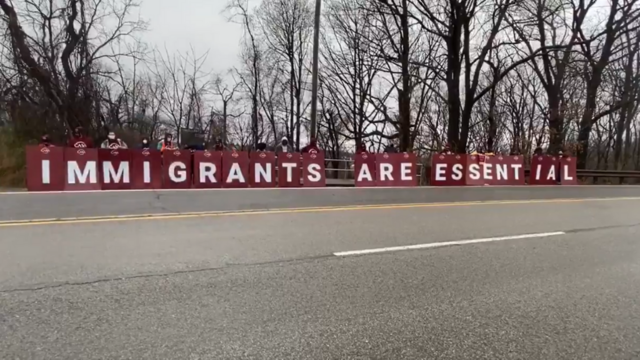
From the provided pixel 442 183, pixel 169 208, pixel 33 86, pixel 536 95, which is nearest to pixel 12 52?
pixel 33 86

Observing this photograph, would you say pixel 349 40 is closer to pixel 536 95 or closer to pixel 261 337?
pixel 536 95

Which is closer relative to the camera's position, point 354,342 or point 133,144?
point 354,342

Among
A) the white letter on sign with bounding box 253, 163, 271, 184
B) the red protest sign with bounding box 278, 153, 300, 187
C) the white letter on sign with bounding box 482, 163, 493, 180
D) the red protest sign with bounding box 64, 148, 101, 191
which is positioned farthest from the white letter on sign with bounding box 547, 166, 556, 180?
the red protest sign with bounding box 64, 148, 101, 191

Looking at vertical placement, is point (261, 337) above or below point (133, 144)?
below

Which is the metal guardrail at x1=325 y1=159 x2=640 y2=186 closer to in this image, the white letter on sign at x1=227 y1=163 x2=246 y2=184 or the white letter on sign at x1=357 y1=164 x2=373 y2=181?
the white letter on sign at x1=357 y1=164 x2=373 y2=181

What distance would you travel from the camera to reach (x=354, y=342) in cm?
338

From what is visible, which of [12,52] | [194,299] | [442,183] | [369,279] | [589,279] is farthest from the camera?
[12,52]

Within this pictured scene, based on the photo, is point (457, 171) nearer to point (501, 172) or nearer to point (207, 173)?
point (501, 172)

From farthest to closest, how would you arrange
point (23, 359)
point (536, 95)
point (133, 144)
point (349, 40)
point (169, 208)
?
1. point (536, 95)
2. point (349, 40)
3. point (133, 144)
4. point (169, 208)
5. point (23, 359)

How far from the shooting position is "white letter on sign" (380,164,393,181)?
18047 millimetres

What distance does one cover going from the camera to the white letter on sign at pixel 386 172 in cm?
Answer: 1805

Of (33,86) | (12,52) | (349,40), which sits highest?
(349,40)

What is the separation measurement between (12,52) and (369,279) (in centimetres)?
2455

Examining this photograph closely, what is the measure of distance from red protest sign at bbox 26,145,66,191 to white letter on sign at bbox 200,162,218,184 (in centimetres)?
387
